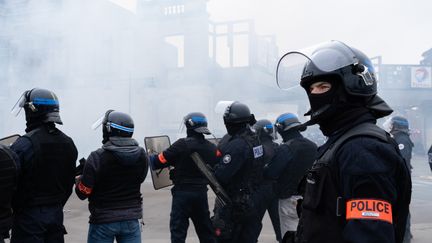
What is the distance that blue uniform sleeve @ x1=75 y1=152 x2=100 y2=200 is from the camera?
2.59m

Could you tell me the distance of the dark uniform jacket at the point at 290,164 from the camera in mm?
3881

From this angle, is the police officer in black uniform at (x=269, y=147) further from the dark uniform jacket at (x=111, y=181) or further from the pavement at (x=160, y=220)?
the dark uniform jacket at (x=111, y=181)

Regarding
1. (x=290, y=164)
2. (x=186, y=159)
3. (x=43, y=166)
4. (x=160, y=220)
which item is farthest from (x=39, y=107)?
(x=160, y=220)

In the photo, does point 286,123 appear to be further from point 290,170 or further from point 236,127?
point 236,127

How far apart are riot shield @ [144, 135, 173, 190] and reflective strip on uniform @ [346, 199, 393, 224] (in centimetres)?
262

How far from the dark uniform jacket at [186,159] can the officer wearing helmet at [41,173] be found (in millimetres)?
929

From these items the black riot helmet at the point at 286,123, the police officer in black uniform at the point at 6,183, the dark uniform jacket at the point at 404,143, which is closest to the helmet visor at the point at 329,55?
the police officer in black uniform at the point at 6,183

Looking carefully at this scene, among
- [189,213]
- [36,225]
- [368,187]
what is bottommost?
[189,213]

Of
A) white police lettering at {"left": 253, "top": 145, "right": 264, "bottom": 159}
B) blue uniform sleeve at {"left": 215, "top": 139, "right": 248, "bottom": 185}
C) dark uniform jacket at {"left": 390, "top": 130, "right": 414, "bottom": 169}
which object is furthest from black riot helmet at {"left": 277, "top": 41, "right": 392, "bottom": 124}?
dark uniform jacket at {"left": 390, "top": 130, "right": 414, "bottom": 169}

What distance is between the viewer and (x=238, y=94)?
636 inches

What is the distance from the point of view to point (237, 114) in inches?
144

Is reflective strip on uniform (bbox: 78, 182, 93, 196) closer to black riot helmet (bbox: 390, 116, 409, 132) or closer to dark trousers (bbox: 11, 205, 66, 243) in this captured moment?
dark trousers (bbox: 11, 205, 66, 243)

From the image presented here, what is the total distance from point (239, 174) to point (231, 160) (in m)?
0.21

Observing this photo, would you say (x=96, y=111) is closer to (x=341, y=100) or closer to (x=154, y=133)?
(x=154, y=133)
